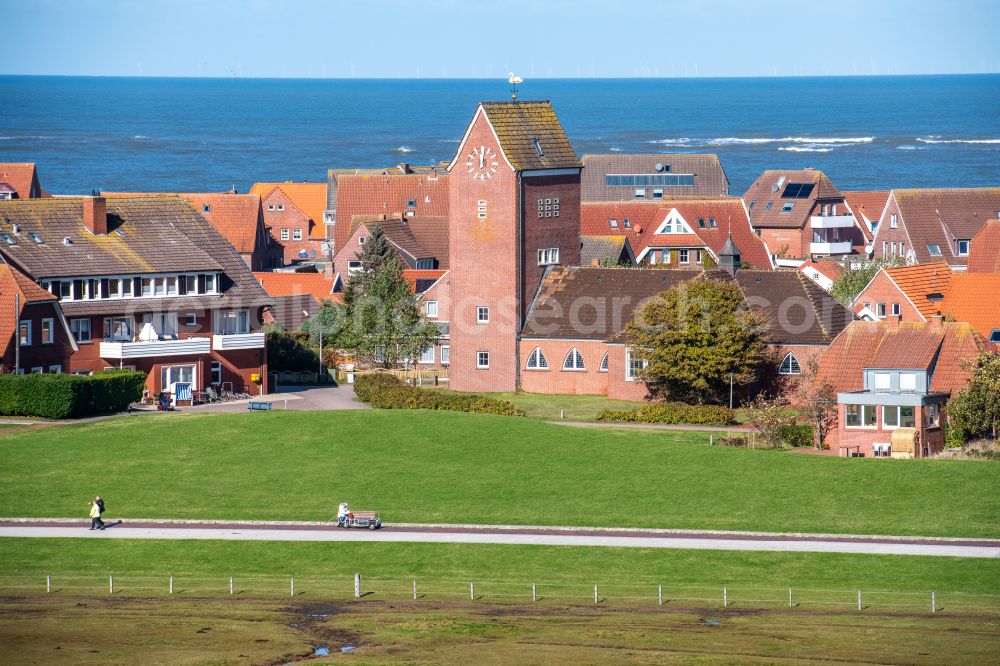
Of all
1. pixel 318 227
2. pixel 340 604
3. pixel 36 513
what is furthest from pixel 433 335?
pixel 318 227

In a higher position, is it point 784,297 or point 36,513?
point 784,297

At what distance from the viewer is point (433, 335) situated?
86.6 m

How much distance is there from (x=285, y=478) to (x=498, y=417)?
13.1 m

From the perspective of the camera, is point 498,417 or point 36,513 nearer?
point 36,513

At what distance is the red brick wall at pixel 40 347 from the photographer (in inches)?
2847

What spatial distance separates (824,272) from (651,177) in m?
44.5

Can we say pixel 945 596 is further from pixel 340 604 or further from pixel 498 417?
pixel 498 417

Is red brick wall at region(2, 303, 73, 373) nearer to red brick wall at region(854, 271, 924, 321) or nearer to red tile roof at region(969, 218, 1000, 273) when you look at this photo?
red brick wall at region(854, 271, 924, 321)

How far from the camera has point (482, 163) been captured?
3324 inches

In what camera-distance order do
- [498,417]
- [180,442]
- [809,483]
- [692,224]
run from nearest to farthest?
1. [809,483]
2. [180,442]
3. [498,417]
4. [692,224]

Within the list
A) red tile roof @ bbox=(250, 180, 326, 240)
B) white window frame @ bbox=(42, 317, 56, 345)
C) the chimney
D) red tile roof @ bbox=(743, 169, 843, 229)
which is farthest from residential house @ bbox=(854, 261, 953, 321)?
red tile roof @ bbox=(250, 180, 326, 240)

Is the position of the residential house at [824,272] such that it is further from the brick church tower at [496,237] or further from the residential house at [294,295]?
the residential house at [294,295]

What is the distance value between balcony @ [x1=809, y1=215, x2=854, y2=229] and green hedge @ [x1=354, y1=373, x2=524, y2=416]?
61.5 metres

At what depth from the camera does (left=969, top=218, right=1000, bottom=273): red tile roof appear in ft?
313
